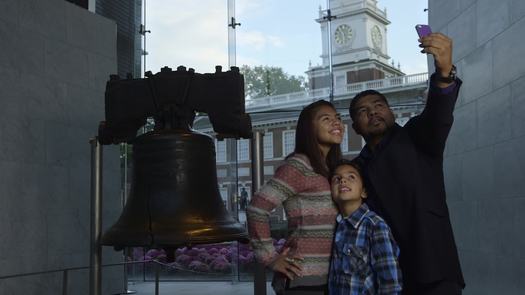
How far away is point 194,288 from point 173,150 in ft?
17.0

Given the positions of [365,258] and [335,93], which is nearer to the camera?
[365,258]

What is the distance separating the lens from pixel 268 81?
8922 mm

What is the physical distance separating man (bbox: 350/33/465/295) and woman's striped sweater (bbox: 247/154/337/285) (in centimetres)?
15

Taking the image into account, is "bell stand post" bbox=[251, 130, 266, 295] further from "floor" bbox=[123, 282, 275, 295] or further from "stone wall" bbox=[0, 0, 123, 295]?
"floor" bbox=[123, 282, 275, 295]

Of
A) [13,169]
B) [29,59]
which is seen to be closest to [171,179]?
[13,169]

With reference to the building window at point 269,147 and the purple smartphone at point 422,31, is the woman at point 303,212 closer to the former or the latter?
the purple smartphone at point 422,31

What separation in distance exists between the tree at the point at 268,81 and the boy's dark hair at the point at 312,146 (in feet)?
23.1

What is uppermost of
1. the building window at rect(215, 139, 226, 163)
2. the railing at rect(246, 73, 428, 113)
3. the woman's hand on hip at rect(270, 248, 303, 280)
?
the railing at rect(246, 73, 428, 113)

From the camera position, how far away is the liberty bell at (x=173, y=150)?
1.92 metres

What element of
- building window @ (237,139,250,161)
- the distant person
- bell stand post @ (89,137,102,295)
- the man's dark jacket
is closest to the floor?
the distant person

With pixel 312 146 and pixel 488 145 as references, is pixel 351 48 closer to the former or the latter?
pixel 488 145

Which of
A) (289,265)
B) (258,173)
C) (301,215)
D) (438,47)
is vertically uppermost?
(438,47)

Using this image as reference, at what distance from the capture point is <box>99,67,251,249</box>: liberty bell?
1.92m

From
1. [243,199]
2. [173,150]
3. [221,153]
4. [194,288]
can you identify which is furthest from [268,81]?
[173,150]
